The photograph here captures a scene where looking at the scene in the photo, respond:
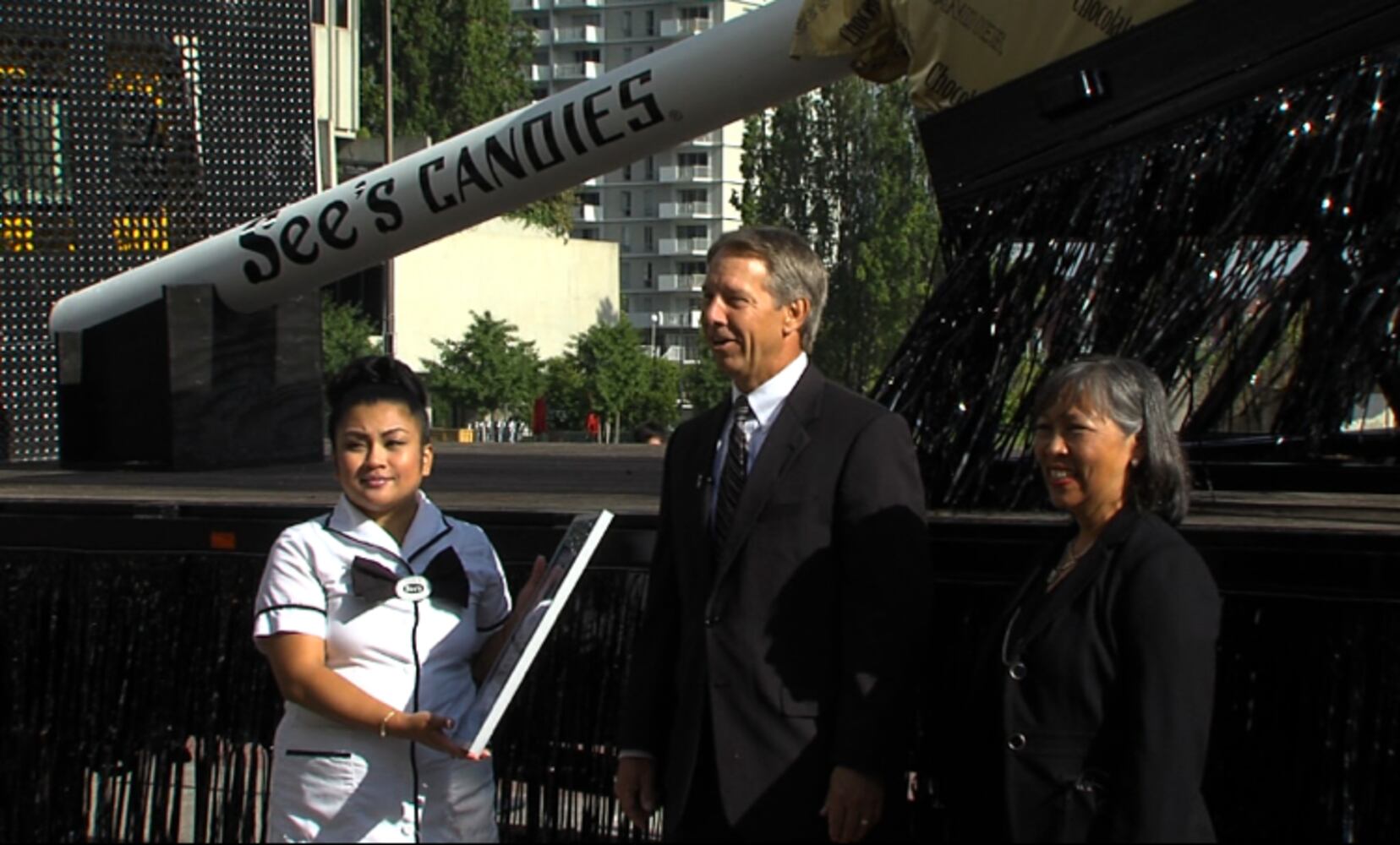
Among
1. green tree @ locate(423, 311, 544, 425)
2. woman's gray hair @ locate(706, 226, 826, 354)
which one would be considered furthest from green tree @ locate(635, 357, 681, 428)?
woman's gray hair @ locate(706, 226, 826, 354)

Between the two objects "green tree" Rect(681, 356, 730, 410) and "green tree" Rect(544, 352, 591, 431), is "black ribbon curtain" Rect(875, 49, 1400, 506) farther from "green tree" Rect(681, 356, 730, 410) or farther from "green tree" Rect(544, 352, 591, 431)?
"green tree" Rect(681, 356, 730, 410)

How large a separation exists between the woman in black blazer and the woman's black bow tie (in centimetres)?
88

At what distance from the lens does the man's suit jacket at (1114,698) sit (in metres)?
2.38

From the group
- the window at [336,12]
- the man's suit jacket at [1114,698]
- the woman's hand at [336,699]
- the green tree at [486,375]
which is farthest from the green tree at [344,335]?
the man's suit jacket at [1114,698]

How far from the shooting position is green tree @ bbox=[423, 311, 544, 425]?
36.3 metres

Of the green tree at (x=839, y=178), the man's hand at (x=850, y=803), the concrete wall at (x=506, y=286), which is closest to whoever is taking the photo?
the man's hand at (x=850, y=803)

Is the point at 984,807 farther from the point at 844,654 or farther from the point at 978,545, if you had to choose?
the point at 978,545

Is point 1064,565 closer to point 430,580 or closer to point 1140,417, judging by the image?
point 1140,417

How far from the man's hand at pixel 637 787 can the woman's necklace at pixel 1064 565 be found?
2.66 feet

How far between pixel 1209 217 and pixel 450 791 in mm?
1789

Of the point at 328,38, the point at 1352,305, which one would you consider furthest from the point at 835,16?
the point at 328,38

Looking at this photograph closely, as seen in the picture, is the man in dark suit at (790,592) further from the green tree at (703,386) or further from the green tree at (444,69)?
the green tree at (444,69)

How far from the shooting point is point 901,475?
115 inches

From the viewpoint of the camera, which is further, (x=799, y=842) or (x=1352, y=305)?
(x=1352, y=305)
